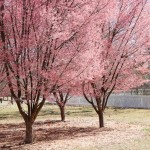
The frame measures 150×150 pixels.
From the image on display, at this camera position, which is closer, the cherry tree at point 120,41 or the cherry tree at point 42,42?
the cherry tree at point 42,42

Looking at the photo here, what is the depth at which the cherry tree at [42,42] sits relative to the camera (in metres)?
10.0

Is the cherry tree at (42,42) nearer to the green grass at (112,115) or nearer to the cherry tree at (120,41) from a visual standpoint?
the cherry tree at (120,41)

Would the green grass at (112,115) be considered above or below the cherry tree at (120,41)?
below

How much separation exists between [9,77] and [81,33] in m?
2.59

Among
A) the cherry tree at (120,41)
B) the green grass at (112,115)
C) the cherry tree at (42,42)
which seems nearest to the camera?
the cherry tree at (42,42)

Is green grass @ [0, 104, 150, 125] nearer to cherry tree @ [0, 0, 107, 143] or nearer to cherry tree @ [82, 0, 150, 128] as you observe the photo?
cherry tree @ [82, 0, 150, 128]

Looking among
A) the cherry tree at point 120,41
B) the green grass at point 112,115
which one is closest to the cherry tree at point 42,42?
the cherry tree at point 120,41

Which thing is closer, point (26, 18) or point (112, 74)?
point (26, 18)

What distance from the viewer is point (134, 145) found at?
1066cm

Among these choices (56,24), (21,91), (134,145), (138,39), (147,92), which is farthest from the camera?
(147,92)

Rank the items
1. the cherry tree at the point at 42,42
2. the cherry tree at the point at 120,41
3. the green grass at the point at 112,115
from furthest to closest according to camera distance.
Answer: the green grass at the point at 112,115 < the cherry tree at the point at 120,41 < the cherry tree at the point at 42,42

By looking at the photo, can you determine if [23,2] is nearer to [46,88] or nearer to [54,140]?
[46,88]

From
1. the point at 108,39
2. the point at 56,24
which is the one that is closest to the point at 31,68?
the point at 56,24

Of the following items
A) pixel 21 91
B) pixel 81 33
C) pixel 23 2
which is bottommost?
pixel 21 91
